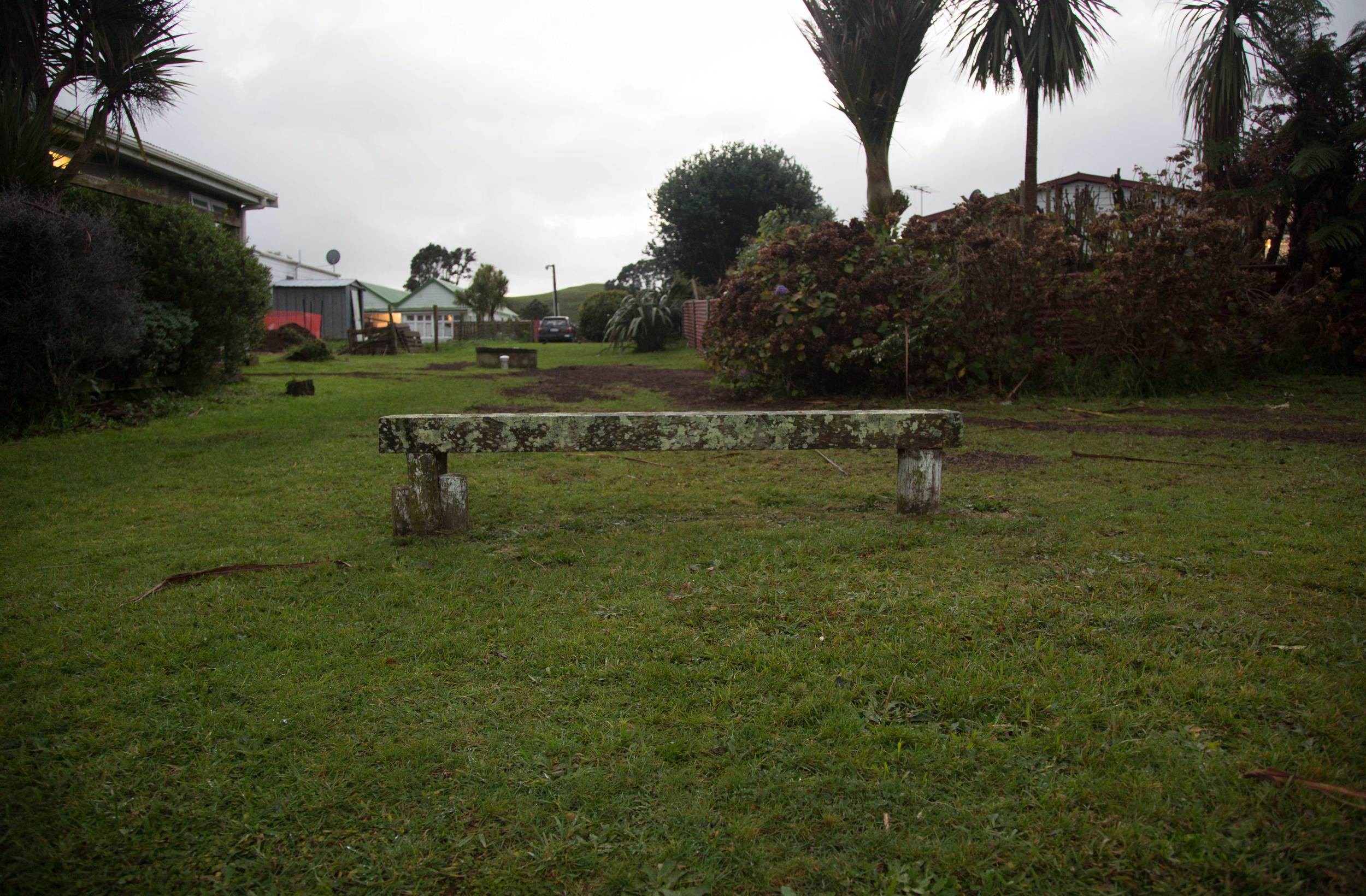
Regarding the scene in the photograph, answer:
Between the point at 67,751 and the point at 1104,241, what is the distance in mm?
10606

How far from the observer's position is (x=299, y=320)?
33281mm

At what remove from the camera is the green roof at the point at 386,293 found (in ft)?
151

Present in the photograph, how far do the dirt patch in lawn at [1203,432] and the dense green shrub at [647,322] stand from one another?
15424mm

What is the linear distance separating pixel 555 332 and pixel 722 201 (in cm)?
903

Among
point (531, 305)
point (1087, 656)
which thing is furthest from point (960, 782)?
point (531, 305)

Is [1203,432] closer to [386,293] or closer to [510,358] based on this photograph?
[510,358]

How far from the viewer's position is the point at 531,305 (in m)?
55.8

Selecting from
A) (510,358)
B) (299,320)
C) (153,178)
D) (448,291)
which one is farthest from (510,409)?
(448,291)

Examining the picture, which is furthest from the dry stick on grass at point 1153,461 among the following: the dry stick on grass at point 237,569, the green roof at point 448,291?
the green roof at point 448,291

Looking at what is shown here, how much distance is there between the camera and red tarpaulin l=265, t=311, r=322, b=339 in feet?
106

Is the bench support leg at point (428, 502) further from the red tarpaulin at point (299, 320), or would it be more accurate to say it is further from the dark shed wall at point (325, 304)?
the dark shed wall at point (325, 304)

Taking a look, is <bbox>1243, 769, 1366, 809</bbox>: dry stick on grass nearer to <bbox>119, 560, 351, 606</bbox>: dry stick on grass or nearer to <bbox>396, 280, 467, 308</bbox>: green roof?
<bbox>119, 560, 351, 606</bbox>: dry stick on grass

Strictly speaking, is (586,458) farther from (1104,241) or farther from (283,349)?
(283,349)

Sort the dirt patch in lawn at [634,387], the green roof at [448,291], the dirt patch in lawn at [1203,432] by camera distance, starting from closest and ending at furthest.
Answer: the dirt patch in lawn at [1203,432], the dirt patch in lawn at [634,387], the green roof at [448,291]
